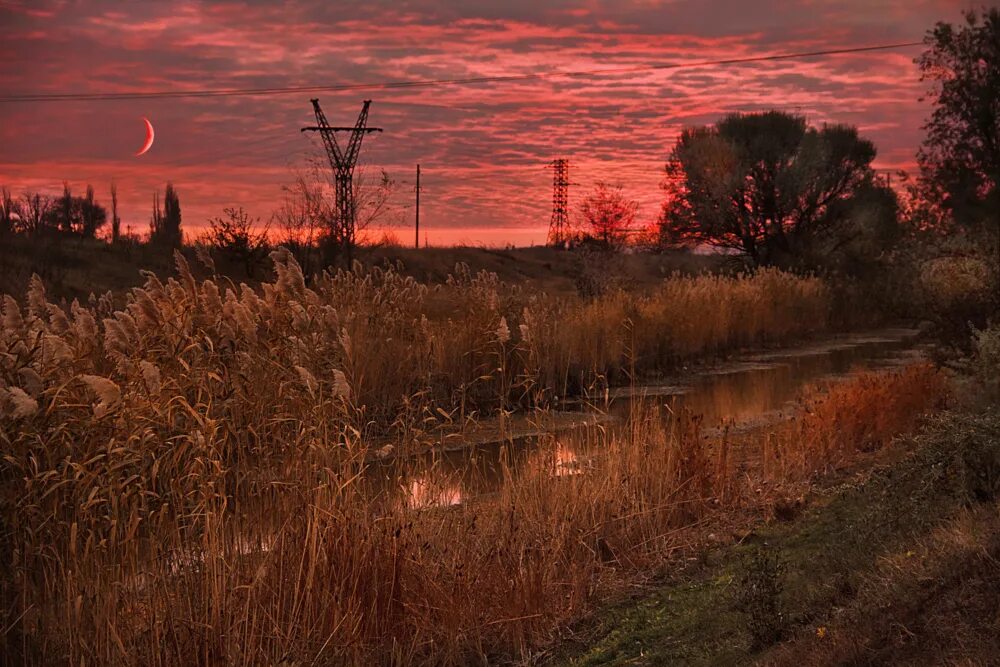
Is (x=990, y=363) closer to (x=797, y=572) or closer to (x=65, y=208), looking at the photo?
(x=797, y=572)

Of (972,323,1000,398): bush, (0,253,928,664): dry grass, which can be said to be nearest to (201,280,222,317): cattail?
(0,253,928,664): dry grass

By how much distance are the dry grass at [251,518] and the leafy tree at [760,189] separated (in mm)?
26160

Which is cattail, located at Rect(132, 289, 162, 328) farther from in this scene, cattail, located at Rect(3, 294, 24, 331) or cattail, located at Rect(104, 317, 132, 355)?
cattail, located at Rect(3, 294, 24, 331)

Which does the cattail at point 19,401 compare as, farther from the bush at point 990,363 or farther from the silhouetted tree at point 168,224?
the silhouetted tree at point 168,224

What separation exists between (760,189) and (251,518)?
30.2 metres

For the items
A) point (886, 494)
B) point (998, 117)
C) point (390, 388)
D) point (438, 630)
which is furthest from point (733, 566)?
point (998, 117)

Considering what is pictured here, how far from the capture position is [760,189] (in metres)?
33.0

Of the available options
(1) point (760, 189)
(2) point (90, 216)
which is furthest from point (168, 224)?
(1) point (760, 189)

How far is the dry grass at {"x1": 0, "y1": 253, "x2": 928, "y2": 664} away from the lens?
445cm

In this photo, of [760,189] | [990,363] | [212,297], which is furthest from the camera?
[760,189]

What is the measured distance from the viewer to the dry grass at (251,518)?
445 cm

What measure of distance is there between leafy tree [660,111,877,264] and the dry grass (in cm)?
2616

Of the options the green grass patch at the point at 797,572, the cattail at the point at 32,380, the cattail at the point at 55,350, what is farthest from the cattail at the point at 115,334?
the green grass patch at the point at 797,572

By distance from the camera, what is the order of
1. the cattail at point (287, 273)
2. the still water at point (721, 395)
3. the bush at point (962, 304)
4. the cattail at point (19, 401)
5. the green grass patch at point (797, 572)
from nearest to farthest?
the cattail at point (19, 401), the green grass patch at point (797, 572), the cattail at point (287, 273), the still water at point (721, 395), the bush at point (962, 304)
